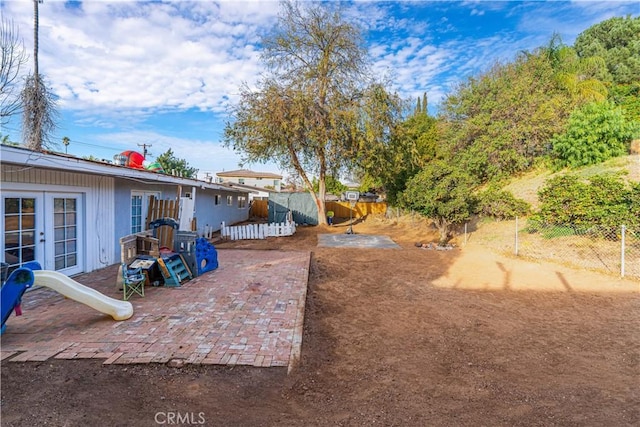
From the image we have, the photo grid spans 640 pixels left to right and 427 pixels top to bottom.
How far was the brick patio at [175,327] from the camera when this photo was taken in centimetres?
347

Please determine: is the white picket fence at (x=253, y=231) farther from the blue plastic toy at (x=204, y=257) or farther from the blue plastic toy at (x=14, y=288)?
the blue plastic toy at (x=14, y=288)

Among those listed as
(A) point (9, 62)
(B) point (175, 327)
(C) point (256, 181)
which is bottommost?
(B) point (175, 327)

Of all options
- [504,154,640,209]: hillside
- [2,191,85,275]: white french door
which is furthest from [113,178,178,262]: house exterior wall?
[504,154,640,209]: hillside

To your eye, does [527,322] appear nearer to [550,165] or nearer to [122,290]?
[122,290]

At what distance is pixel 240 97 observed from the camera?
1712 cm

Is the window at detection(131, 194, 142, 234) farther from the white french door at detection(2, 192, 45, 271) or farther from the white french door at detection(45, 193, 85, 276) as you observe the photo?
the white french door at detection(2, 192, 45, 271)

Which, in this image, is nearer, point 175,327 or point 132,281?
point 175,327

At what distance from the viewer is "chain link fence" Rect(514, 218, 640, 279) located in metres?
7.61

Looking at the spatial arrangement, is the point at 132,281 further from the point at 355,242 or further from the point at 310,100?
the point at 310,100

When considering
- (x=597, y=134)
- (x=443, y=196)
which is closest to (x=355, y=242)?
(x=443, y=196)

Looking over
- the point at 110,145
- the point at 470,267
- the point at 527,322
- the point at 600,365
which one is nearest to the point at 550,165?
the point at 470,267

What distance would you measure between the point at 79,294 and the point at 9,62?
1060cm

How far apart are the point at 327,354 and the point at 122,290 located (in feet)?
14.0

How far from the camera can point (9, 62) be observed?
32.5 ft
